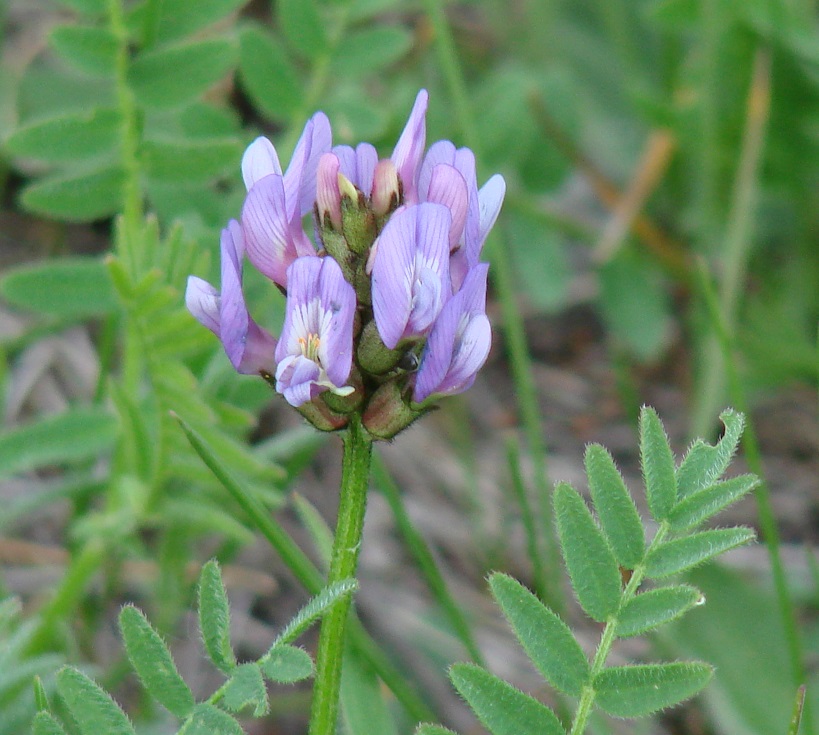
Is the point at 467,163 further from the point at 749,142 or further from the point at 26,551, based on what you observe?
the point at 749,142

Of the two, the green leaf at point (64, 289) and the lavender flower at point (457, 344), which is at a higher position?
the lavender flower at point (457, 344)

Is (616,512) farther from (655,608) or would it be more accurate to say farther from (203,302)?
(203,302)

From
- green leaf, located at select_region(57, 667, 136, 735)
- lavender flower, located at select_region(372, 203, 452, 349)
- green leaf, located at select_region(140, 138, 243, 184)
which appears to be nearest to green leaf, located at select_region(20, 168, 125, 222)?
green leaf, located at select_region(140, 138, 243, 184)

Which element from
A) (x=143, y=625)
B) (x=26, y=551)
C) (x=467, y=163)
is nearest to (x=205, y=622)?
(x=143, y=625)

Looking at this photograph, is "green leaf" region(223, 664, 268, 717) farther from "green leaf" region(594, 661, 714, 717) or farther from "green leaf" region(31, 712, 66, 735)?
"green leaf" region(594, 661, 714, 717)

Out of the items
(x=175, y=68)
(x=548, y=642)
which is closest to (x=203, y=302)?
Answer: (x=548, y=642)

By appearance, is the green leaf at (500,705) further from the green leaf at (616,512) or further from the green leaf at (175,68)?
the green leaf at (175,68)

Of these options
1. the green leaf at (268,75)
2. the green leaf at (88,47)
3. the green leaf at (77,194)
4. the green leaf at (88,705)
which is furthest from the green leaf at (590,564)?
the green leaf at (268,75)
